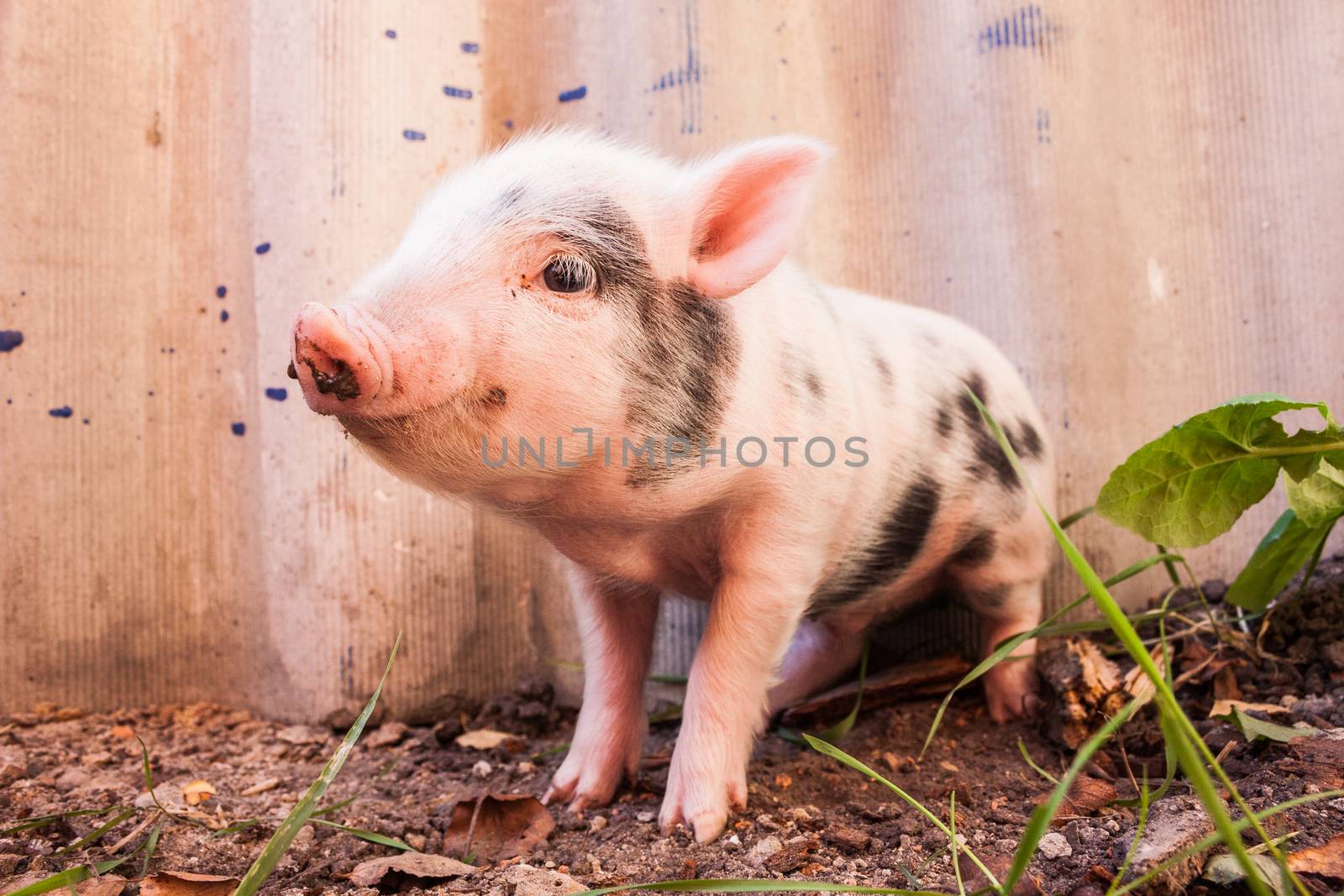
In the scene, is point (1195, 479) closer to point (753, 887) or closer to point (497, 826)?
point (753, 887)

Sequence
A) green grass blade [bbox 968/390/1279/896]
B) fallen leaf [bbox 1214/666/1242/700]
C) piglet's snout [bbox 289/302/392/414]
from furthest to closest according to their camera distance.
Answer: fallen leaf [bbox 1214/666/1242/700] → piglet's snout [bbox 289/302/392/414] → green grass blade [bbox 968/390/1279/896]

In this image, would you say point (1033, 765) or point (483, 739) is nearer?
point (1033, 765)

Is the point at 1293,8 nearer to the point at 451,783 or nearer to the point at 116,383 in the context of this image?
the point at 451,783

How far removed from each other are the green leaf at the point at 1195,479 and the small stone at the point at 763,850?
2.89ft

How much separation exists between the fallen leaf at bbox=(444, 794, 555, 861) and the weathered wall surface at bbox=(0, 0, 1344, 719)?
867 mm

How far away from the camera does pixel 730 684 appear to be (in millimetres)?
1963

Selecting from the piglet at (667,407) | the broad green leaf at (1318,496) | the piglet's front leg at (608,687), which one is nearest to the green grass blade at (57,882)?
the piglet at (667,407)

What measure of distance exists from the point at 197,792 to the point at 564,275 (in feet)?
4.49

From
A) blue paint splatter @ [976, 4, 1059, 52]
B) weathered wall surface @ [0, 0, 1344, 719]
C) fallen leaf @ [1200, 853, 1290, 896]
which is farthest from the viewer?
blue paint splatter @ [976, 4, 1059, 52]

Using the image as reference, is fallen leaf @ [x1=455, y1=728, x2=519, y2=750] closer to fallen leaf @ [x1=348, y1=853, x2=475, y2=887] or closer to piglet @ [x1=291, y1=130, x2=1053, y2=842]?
piglet @ [x1=291, y1=130, x2=1053, y2=842]

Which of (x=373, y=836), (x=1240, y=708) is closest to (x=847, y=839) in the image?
(x=373, y=836)

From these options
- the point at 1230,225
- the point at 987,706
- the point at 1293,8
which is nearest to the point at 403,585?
the point at 987,706

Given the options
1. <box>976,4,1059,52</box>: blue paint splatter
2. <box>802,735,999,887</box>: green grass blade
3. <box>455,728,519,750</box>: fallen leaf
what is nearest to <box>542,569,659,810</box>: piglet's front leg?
<box>455,728,519,750</box>: fallen leaf

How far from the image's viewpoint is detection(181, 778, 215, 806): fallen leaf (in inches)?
80.2
